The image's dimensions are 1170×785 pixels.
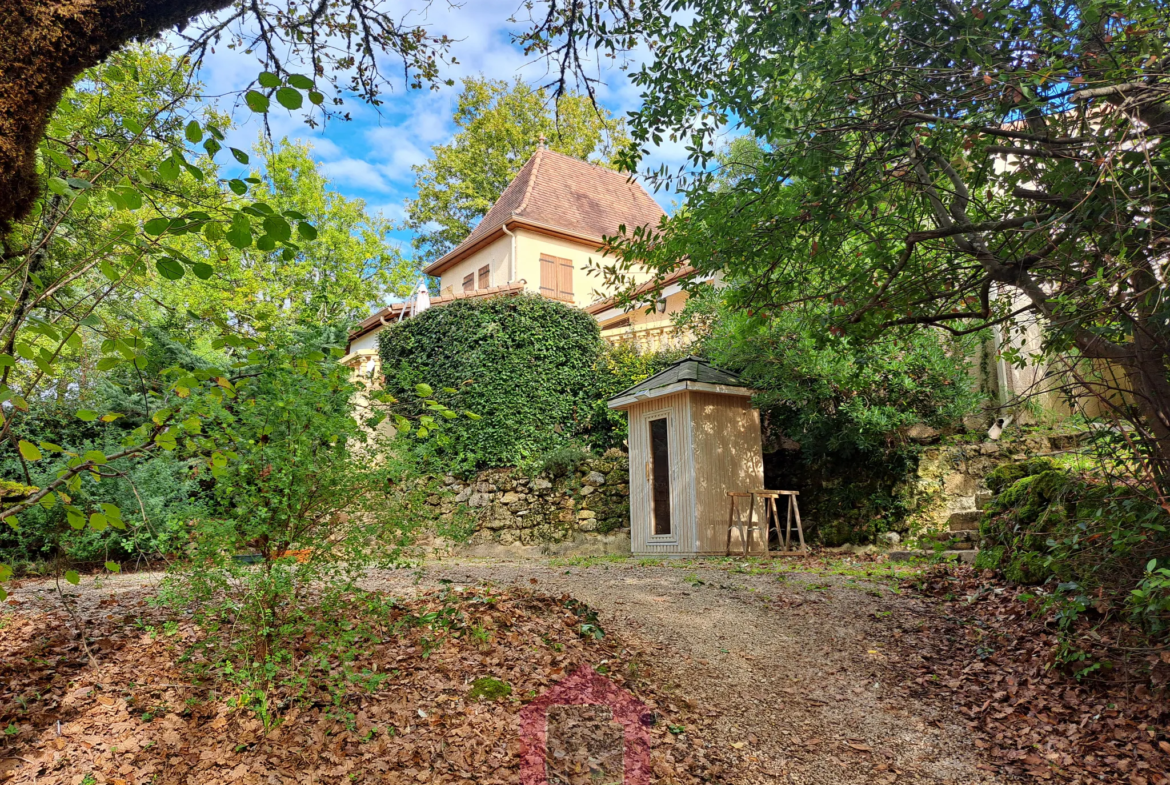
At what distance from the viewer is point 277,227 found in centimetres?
205

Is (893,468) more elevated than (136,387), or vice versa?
(136,387)

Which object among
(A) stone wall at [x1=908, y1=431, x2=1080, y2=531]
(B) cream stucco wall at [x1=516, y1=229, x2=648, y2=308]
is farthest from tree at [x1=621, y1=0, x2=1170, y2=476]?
(B) cream stucco wall at [x1=516, y1=229, x2=648, y2=308]

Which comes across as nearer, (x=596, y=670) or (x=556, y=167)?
(x=596, y=670)

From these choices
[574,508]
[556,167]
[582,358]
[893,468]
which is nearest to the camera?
[893,468]

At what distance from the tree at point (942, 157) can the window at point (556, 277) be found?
14.3 metres

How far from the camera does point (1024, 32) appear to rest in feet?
12.5

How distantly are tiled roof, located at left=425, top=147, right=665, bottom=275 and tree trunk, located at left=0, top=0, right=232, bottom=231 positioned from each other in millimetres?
17310

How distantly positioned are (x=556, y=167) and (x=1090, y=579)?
19.9 metres

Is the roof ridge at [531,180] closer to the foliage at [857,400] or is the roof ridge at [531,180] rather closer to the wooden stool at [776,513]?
the foliage at [857,400]

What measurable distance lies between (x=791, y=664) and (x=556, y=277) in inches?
649

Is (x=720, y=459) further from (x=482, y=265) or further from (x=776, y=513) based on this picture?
(x=482, y=265)

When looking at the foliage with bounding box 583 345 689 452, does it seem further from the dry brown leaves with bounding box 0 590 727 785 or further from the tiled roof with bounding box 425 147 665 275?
the dry brown leaves with bounding box 0 590 727 785

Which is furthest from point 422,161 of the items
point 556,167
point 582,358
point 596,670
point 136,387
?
point 596,670

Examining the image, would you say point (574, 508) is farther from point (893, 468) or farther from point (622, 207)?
point (622, 207)
